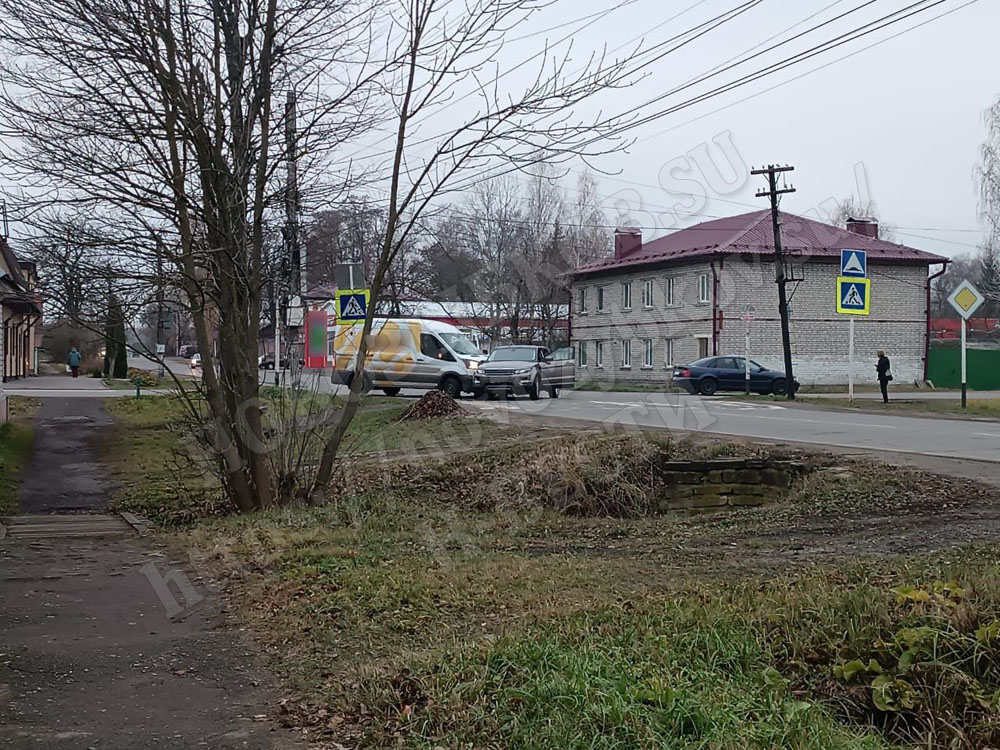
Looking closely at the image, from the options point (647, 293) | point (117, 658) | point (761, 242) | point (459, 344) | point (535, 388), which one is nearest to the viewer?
point (117, 658)

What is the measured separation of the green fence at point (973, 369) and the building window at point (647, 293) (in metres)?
13.8

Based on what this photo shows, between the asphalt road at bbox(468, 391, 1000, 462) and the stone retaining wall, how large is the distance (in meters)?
1.99

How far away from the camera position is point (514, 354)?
31.4m

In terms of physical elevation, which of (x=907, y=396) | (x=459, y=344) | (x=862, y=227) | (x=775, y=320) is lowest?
(x=907, y=396)

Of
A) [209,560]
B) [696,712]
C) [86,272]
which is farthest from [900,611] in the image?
[86,272]

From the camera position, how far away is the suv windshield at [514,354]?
31031 mm

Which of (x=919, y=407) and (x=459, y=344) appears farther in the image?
(x=459, y=344)

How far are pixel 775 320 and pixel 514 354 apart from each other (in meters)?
20.5

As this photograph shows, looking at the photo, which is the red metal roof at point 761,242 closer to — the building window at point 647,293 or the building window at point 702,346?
the building window at point 647,293

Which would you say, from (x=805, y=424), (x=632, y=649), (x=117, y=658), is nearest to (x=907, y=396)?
(x=805, y=424)

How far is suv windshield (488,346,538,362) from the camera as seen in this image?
31031 mm

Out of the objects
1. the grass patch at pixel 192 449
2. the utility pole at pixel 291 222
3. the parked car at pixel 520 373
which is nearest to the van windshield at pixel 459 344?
the parked car at pixel 520 373

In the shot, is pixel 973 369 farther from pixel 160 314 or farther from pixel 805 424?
pixel 160 314

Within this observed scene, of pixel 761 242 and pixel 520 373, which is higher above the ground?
pixel 761 242
